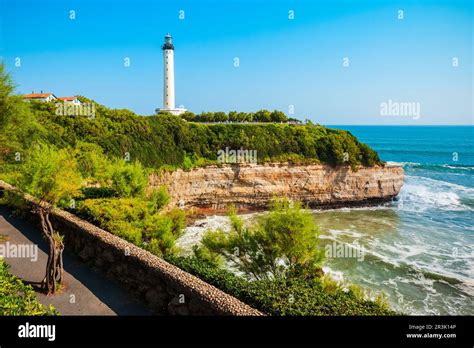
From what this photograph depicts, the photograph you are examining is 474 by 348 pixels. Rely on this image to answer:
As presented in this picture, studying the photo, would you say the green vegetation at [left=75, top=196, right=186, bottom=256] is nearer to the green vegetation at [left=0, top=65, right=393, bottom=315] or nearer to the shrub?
the green vegetation at [left=0, top=65, right=393, bottom=315]

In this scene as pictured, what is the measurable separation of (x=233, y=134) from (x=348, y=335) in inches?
1638

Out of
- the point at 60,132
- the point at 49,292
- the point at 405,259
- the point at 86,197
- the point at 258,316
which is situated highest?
the point at 60,132

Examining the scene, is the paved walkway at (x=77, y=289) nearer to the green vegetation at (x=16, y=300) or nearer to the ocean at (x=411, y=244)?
the green vegetation at (x=16, y=300)

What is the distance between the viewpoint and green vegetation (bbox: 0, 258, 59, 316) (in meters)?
7.15

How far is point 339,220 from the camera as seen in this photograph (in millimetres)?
36531

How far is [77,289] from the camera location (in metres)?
10.3

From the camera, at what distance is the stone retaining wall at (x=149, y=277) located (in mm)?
8055

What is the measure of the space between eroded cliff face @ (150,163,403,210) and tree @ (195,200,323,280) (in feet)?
77.4

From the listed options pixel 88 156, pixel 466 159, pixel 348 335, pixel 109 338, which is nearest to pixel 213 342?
pixel 109 338

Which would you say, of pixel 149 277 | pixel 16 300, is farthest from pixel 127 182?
pixel 16 300

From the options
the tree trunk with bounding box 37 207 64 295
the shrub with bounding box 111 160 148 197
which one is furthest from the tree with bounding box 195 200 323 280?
the tree trunk with bounding box 37 207 64 295

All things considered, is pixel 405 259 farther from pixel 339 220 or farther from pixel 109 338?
pixel 109 338

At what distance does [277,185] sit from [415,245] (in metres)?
17.5

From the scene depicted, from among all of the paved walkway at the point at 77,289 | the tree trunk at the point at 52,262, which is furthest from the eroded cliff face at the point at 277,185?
the tree trunk at the point at 52,262
